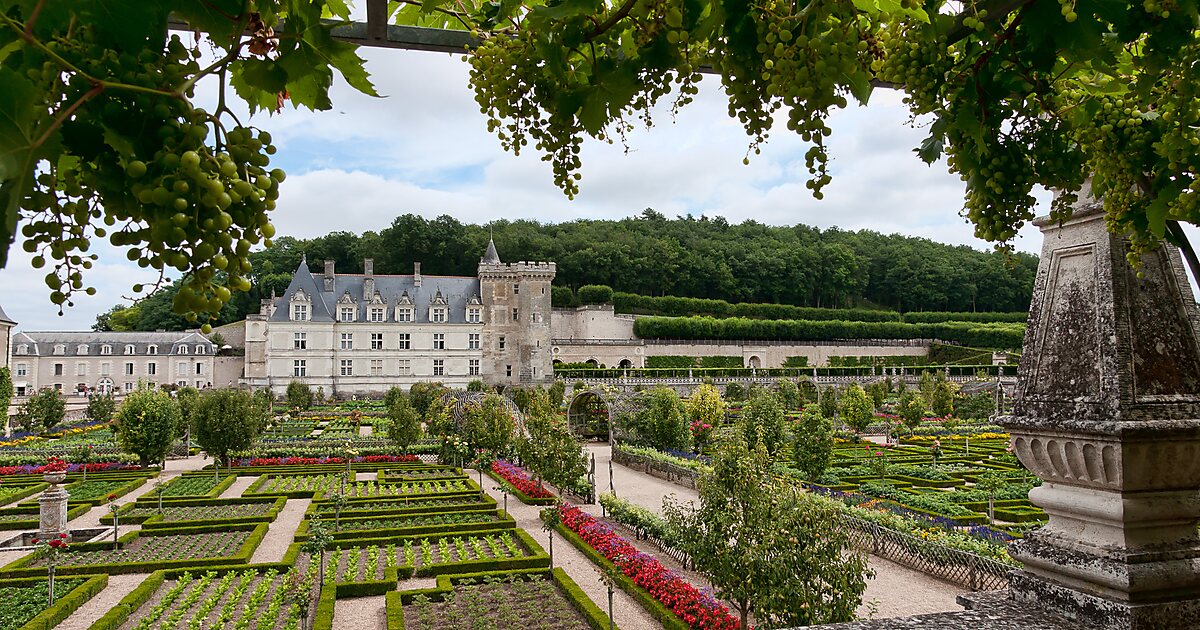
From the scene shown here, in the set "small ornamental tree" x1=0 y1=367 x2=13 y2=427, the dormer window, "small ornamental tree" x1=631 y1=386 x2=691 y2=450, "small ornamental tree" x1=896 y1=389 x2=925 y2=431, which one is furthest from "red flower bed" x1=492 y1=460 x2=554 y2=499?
the dormer window

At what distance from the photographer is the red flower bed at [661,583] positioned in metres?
8.10

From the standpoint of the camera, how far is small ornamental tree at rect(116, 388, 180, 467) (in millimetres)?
19219

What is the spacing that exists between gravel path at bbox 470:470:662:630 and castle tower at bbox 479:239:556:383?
30.6 meters

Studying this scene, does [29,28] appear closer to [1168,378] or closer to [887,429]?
[1168,378]

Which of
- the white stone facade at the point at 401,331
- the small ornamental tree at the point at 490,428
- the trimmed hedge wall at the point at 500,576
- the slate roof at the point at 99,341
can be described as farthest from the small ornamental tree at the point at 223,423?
the slate roof at the point at 99,341

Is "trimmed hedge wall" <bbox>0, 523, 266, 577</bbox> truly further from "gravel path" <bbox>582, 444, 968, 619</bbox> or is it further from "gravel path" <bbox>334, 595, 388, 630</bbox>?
"gravel path" <bbox>582, 444, 968, 619</bbox>

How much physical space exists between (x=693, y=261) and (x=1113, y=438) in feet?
221

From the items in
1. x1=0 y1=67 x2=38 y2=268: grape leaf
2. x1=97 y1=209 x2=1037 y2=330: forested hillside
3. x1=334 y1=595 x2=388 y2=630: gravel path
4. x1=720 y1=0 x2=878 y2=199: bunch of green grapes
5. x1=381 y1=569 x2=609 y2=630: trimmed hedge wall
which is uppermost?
x1=97 y1=209 x2=1037 y2=330: forested hillside

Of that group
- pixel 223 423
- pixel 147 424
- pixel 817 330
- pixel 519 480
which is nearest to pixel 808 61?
pixel 519 480

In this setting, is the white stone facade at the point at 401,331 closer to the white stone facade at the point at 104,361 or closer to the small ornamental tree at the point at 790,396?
the white stone facade at the point at 104,361

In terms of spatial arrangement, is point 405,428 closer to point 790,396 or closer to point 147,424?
point 147,424

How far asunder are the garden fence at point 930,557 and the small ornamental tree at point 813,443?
164 inches

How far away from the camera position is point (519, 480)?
18469mm

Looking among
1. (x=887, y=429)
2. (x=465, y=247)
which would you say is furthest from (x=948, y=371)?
(x=465, y=247)
